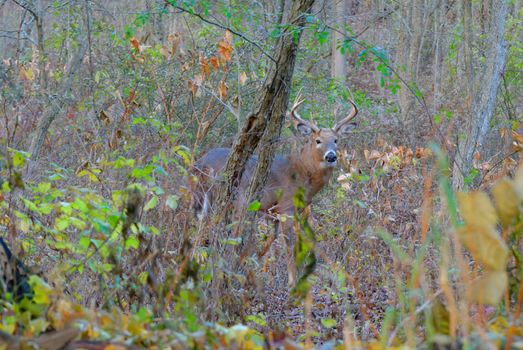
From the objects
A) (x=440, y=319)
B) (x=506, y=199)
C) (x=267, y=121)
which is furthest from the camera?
(x=267, y=121)

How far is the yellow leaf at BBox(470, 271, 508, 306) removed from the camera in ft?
8.00

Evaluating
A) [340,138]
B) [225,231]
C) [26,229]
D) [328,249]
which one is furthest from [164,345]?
[340,138]

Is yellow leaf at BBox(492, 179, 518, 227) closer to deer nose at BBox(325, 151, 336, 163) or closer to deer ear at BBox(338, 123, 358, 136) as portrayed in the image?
deer nose at BBox(325, 151, 336, 163)

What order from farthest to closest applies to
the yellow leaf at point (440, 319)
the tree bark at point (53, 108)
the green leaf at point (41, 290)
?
the tree bark at point (53, 108) < the green leaf at point (41, 290) < the yellow leaf at point (440, 319)

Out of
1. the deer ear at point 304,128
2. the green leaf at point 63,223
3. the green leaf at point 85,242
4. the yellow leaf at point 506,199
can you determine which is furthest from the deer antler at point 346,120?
the yellow leaf at point 506,199

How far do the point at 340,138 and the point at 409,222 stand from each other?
4.70m

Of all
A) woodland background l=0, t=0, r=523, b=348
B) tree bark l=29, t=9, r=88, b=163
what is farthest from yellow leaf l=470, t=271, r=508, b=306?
tree bark l=29, t=9, r=88, b=163

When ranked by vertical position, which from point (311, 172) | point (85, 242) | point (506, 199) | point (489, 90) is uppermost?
point (489, 90)

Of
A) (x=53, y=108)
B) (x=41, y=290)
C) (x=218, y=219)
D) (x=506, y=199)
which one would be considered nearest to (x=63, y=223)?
(x=41, y=290)

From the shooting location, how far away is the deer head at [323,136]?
12617 millimetres

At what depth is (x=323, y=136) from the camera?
12875 millimetres

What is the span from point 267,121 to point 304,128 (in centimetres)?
576

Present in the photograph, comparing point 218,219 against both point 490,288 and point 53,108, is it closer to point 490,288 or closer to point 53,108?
point 490,288

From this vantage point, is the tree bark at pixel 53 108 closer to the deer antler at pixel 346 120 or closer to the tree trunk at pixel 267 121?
the tree trunk at pixel 267 121
